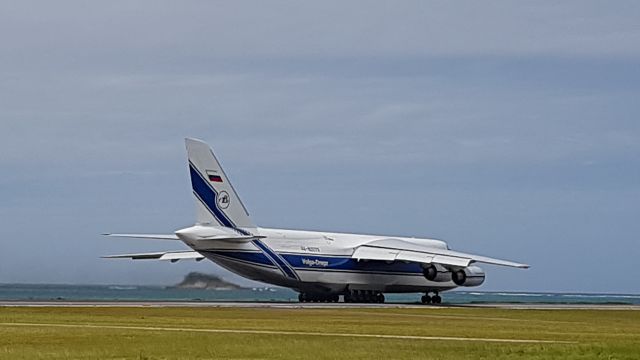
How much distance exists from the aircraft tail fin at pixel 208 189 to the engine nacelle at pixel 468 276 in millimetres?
17227

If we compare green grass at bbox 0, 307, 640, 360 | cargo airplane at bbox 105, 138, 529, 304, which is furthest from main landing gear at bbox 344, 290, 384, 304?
green grass at bbox 0, 307, 640, 360

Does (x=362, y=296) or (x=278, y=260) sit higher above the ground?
(x=278, y=260)

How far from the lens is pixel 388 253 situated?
8462 cm

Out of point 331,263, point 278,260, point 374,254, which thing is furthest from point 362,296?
point 278,260

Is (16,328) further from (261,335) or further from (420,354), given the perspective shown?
(420,354)

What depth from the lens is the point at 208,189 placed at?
7650 centimetres

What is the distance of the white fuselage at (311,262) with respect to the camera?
253ft

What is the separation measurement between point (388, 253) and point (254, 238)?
12018mm

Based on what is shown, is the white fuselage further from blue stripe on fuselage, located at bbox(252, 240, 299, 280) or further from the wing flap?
the wing flap

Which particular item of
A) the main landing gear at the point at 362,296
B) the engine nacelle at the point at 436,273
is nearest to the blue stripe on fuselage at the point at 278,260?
the main landing gear at the point at 362,296

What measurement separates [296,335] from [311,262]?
41.1 metres

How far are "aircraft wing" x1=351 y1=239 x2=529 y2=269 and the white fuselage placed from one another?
2.27 feet

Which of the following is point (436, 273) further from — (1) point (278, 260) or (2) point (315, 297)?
(1) point (278, 260)

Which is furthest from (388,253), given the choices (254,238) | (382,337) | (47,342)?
(47,342)
